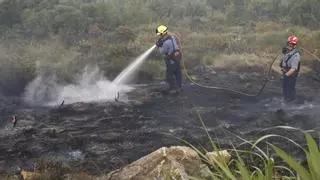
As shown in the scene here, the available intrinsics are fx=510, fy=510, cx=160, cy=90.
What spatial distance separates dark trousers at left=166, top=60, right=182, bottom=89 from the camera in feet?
43.7

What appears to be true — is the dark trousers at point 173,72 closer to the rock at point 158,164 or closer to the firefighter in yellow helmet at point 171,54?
the firefighter in yellow helmet at point 171,54

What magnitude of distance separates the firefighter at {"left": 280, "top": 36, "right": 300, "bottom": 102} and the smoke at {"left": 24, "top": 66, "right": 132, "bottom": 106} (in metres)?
4.22

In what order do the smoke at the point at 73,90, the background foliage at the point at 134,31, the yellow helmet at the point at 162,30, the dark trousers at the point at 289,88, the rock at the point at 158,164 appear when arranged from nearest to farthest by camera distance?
the rock at the point at 158,164, the dark trousers at the point at 289,88, the smoke at the point at 73,90, the yellow helmet at the point at 162,30, the background foliage at the point at 134,31

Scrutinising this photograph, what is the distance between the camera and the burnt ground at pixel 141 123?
28.8 feet

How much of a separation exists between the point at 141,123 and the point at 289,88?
3949mm

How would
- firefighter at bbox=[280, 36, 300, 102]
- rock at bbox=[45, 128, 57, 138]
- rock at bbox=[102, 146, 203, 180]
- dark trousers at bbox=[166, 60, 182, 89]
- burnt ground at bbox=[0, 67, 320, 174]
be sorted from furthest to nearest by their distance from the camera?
dark trousers at bbox=[166, 60, 182, 89]
firefighter at bbox=[280, 36, 300, 102]
rock at bbox=[45, 128, 57, 138]
burnt ground at bbox=[0, 67, 320, 174]
rock at bbox=[102, 146, 203, 180]

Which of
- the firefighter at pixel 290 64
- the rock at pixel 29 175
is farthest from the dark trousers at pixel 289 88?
the rock at pixel 29 175

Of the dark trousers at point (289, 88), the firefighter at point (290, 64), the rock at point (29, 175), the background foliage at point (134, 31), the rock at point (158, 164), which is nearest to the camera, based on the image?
the rock at point (158, 164)

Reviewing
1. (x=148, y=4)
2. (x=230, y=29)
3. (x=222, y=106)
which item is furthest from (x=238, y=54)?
(x=148, y=4)

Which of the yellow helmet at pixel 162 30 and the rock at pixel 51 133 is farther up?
the yellow helmet at pixel 162 30

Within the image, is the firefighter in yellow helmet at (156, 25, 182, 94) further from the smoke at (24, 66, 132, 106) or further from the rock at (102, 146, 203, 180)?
the rock at (102, 146, 203, 180)

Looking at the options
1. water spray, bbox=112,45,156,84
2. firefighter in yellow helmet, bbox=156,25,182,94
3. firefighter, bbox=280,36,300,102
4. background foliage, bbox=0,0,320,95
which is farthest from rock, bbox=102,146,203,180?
water spray, bbox=112,45,156,84

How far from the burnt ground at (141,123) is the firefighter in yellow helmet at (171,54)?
0.35 metres

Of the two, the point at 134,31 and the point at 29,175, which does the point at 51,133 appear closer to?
the point at 29,175
